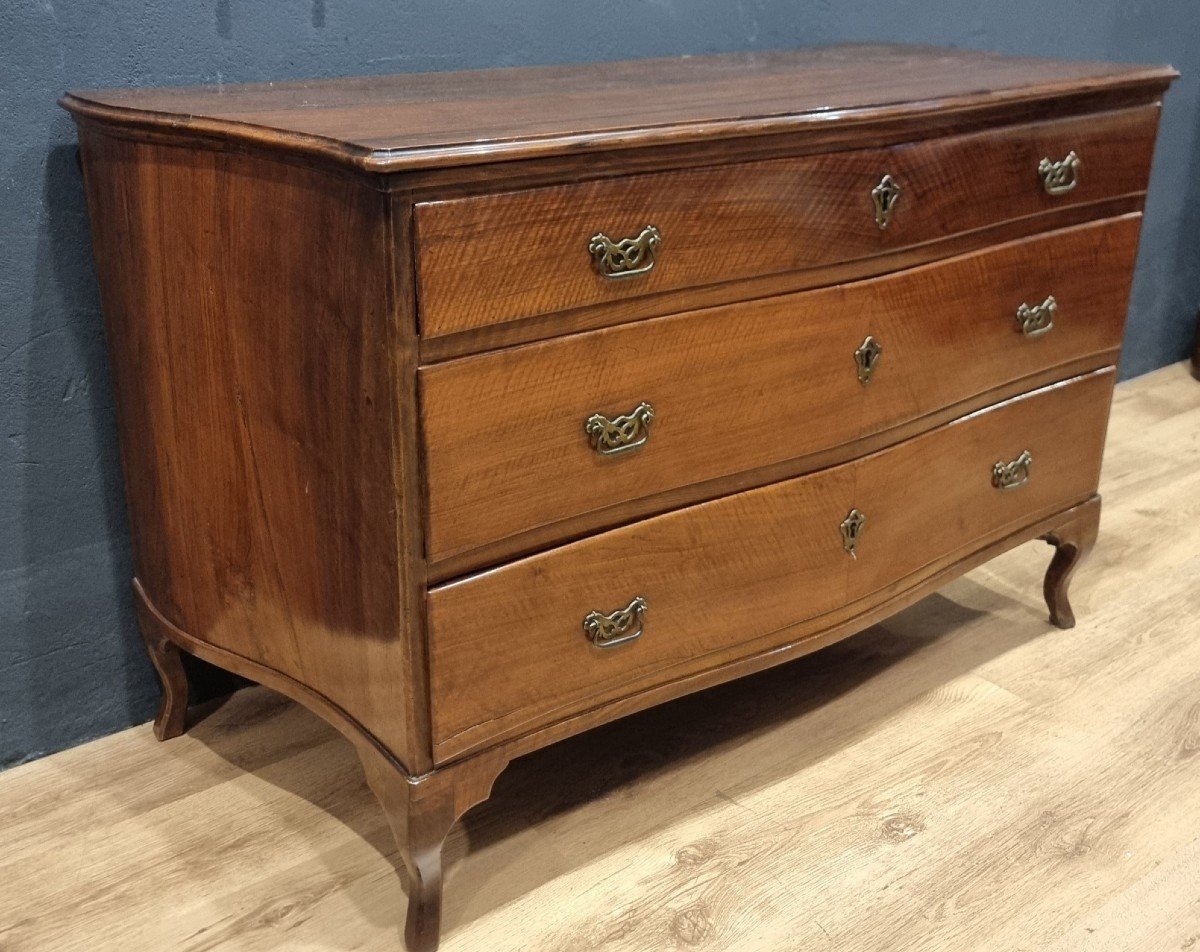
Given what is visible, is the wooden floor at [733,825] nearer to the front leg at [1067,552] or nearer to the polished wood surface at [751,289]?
the front leg at [1067,552]

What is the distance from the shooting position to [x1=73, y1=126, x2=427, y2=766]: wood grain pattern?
Answer: 1340 millimetres

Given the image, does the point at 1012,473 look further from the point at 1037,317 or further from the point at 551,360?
the point at 551,360

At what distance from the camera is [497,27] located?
2.01 metres

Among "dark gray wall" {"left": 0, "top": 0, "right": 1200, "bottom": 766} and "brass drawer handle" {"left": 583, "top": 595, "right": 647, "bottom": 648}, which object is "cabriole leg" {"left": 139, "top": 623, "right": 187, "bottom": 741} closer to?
"dark gray wall" {"left": 0, "top": 0, "right": 1200, "bottom": 766}

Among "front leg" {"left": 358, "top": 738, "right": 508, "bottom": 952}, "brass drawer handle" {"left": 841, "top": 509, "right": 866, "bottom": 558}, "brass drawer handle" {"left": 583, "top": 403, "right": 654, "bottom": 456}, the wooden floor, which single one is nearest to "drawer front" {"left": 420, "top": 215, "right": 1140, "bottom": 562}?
"brass drawer handle" {"left": 583, "top": 403, "right": 654, "bottom": 456}

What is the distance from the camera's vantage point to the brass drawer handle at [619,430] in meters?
1.45

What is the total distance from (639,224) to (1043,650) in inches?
46.8

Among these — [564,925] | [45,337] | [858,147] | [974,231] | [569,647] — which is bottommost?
[564,925]

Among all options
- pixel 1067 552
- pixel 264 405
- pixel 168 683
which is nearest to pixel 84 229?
pixel 264 405

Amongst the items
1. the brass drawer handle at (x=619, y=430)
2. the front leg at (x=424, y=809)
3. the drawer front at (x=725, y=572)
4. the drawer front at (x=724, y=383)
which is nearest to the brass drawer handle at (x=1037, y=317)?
the drawer front at (x=724, y=383)

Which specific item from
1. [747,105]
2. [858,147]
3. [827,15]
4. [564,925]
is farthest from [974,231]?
[564,925]

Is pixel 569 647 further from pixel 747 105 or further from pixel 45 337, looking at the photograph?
pixel 45 337

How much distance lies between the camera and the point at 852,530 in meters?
1.78

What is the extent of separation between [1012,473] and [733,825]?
2.23 feet
